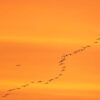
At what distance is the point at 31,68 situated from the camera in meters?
5.12

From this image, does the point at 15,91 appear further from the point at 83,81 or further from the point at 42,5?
the point at 42,5

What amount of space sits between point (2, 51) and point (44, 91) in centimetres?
98

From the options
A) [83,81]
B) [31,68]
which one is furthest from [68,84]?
[31,68]

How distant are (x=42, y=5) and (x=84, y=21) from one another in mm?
793

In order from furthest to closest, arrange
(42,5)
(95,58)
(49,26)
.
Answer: (42,5) → (49,26) → (95,58)

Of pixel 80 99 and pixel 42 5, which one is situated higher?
pixel 42 5

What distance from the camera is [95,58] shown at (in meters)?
5.38

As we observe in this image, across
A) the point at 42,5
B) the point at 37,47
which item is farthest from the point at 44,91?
the point at 42,5

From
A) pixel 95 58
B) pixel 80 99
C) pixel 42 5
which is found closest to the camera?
pixel 80 99

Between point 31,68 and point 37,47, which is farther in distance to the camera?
point 37,47

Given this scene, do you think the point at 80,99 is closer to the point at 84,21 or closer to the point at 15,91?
the point at 15,91

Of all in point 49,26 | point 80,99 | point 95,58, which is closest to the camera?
point 80,99

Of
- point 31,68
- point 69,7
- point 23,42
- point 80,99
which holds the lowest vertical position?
point 80,99

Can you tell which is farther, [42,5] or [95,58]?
[42,5]
